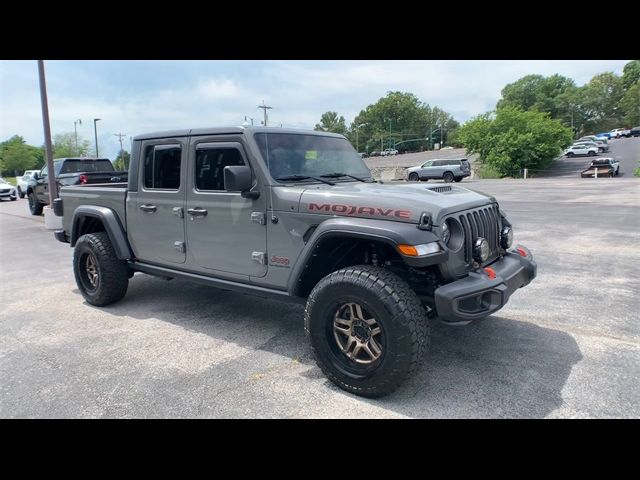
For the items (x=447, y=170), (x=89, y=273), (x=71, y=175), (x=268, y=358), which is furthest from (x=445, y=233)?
(x=447, y=170)

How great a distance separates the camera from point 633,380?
3320mm

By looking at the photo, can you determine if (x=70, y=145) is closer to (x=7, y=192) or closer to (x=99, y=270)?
(x=7, y=192)

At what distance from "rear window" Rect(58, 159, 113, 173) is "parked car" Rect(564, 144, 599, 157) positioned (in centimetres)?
4873

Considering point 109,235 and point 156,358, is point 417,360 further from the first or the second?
point 109,235

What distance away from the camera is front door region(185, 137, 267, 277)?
3875 millimetres

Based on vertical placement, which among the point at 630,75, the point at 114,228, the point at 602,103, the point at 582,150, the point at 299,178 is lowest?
the point at 114,228

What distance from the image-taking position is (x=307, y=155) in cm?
421

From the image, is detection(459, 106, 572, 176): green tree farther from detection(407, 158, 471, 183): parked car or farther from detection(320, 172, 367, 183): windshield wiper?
detection(320, 172, 367, 183): windshield wiper

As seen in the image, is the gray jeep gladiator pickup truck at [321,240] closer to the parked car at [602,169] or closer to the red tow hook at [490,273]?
the red tow hook at [490,273]

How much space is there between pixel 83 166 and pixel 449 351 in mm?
13190

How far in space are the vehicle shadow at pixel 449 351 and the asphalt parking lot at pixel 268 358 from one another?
0.04 feet

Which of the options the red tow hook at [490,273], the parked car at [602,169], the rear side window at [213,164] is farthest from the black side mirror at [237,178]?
the parked car at [602,169]

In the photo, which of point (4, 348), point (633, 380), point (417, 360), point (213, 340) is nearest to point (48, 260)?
point (4, 348)

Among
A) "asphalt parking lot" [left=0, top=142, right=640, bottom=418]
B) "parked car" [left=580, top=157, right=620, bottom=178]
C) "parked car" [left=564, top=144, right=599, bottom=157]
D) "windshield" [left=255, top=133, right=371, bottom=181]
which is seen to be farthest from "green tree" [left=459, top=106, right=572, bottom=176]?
"windshield" [left=255, top=133, right=371, bottom=181]
